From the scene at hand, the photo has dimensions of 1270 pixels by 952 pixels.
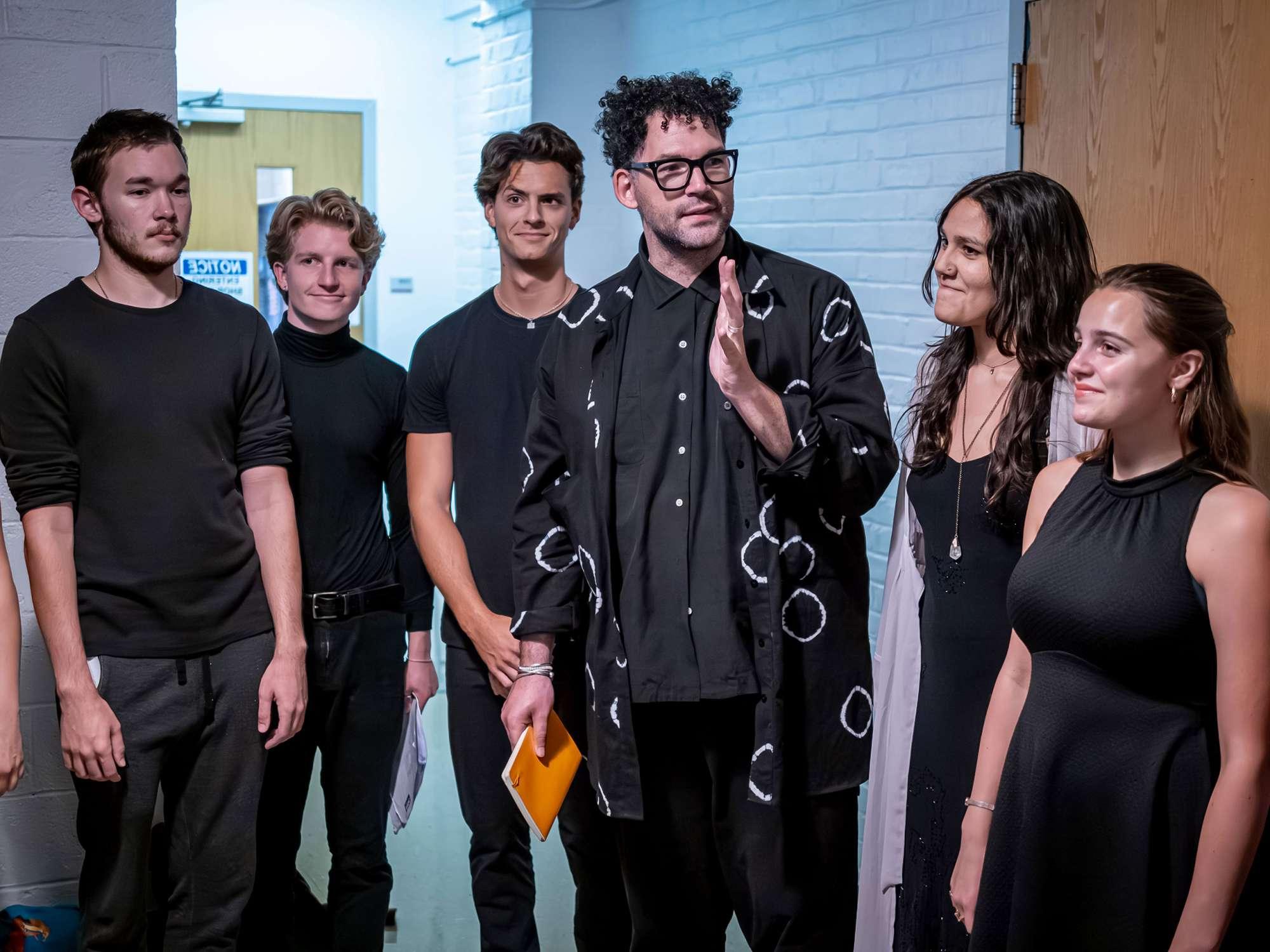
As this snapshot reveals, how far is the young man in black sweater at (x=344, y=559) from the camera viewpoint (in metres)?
2.46

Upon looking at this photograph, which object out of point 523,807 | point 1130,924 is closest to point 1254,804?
point 1130,924

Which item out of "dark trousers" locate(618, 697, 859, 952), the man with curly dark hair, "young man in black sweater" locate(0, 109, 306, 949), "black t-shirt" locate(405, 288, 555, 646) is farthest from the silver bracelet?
"young man in black sweater" locate(0, 109, 306, 949)

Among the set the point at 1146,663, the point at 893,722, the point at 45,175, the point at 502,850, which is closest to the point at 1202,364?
the point at 1146,663

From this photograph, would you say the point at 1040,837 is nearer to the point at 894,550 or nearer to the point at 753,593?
the point at 753,593

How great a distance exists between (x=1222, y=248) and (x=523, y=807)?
1587mm

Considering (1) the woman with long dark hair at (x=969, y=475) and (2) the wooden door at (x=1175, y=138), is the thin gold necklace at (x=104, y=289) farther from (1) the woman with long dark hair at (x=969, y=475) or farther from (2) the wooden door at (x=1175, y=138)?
(2) the wooden door at (x=1175, y=138)

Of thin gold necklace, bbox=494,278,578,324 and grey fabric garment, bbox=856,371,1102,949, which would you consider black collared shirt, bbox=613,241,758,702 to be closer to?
grey fabric garment, bbox=856,371,1102,949

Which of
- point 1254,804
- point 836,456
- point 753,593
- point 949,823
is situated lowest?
point 949,823

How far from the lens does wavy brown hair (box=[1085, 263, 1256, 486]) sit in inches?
60.7

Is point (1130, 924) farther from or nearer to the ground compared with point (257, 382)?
nearer to the ground

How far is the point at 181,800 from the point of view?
7.45 feet

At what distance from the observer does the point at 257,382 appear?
2.33 metres

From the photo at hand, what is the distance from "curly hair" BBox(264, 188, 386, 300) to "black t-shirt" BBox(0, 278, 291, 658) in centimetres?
33

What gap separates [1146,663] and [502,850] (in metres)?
1.31
